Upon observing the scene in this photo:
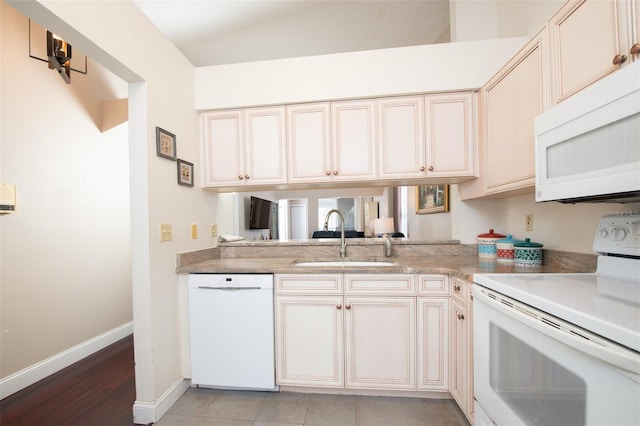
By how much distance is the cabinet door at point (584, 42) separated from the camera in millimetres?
902

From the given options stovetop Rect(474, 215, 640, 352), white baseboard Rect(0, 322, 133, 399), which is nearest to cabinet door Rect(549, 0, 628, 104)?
stovetop Rect(474, 215, 640, 352)

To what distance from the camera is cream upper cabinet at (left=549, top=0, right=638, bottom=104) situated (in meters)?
0.88

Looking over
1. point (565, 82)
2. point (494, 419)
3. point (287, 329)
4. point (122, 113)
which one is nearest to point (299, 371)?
point (287, 329)

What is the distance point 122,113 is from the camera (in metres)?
2.39

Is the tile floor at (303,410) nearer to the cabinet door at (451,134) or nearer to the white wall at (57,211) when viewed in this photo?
the white wall at (57,211)

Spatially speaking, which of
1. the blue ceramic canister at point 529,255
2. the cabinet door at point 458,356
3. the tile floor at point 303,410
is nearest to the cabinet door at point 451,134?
the blue ceramic canister at point 529,255

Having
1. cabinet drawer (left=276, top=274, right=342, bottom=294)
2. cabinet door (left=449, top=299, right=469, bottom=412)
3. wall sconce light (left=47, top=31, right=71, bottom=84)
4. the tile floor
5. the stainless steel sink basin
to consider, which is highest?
wall sconce light (left=47, top=31, right=71, bottom=84)

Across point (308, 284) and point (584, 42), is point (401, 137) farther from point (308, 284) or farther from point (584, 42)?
point (308, 284)

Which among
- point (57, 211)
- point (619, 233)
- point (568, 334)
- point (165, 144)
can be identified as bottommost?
point (568, 334)

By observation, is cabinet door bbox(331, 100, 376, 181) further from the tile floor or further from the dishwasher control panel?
the tile floor

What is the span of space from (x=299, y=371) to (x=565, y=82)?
6.88ft

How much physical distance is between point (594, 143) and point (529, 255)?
0.83 m

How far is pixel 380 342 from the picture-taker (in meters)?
1.58

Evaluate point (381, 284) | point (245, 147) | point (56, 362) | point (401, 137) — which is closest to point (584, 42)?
point (401, 137)
